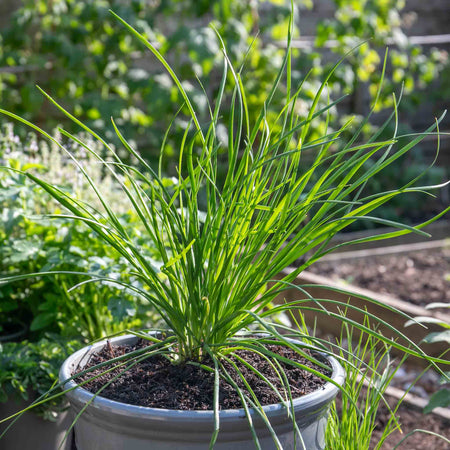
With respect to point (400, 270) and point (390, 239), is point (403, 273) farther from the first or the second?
point (390, 239)

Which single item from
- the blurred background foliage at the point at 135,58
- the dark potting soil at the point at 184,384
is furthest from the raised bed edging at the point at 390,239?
the dark potting soil at the point at 184,384

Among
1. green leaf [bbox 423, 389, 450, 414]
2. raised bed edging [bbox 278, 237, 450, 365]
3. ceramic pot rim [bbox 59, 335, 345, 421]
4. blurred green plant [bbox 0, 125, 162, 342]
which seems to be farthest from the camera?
raised bed edging [bbox 278, 237, 450, 365]

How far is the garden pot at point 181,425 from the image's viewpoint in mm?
1167

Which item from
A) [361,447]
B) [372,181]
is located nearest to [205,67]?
[372,181]

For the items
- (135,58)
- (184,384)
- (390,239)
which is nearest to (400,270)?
(390,239)

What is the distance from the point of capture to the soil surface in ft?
12.1

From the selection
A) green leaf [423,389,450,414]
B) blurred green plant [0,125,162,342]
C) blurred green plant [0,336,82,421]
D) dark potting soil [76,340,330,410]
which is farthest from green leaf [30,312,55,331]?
green leaf [423,389,450,414]

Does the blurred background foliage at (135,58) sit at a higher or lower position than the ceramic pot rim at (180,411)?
higher

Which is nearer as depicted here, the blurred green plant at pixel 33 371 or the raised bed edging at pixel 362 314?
the blurred green plant at pixel 33 371

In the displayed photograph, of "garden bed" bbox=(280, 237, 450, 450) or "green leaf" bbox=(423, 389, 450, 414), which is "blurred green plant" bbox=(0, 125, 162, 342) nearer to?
"garden bed" bbox=(280, 237, 450, 450)

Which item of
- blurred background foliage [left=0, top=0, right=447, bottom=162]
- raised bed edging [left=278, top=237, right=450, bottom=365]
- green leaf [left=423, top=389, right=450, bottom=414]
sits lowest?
raised bed edging [left=278, top=237, right=450, bottom=365]

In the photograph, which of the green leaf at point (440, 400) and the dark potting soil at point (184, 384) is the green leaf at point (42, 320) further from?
the green leaf at point (440, 400)

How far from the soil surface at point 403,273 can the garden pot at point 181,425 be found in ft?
7.95

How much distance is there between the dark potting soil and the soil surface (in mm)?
2312
